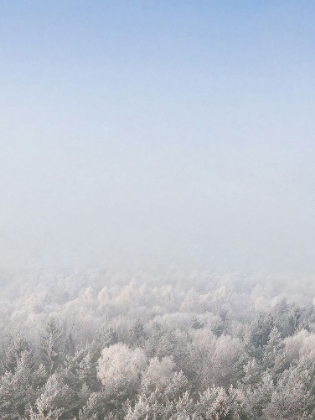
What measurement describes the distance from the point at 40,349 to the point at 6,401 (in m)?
12.7

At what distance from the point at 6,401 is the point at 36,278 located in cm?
9490

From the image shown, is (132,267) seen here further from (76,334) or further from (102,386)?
(102,386)

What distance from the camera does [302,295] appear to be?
96125mm

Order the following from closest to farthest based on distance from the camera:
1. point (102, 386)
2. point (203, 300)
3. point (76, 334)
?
point (102, 386) → point (76, 334) → point (203, 300)

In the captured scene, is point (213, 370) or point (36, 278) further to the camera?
point (36, 278)

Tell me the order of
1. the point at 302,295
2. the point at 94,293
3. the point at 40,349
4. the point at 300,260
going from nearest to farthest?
1. the point at 40,349
2. the point at 94,293
3. the point at 302,295
4. the point at 300,260

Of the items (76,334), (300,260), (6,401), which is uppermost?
(6,401)

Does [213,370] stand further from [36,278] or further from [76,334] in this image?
[36,278]

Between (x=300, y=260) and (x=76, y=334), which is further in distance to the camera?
(x=300, y=260)

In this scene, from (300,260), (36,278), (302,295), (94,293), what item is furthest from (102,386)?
(300,260)

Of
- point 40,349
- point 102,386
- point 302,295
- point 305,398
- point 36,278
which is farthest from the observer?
point 36,278

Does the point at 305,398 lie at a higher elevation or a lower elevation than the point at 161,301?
higher

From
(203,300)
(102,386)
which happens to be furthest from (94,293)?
(102,386)

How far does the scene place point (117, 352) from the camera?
37.0 meters
